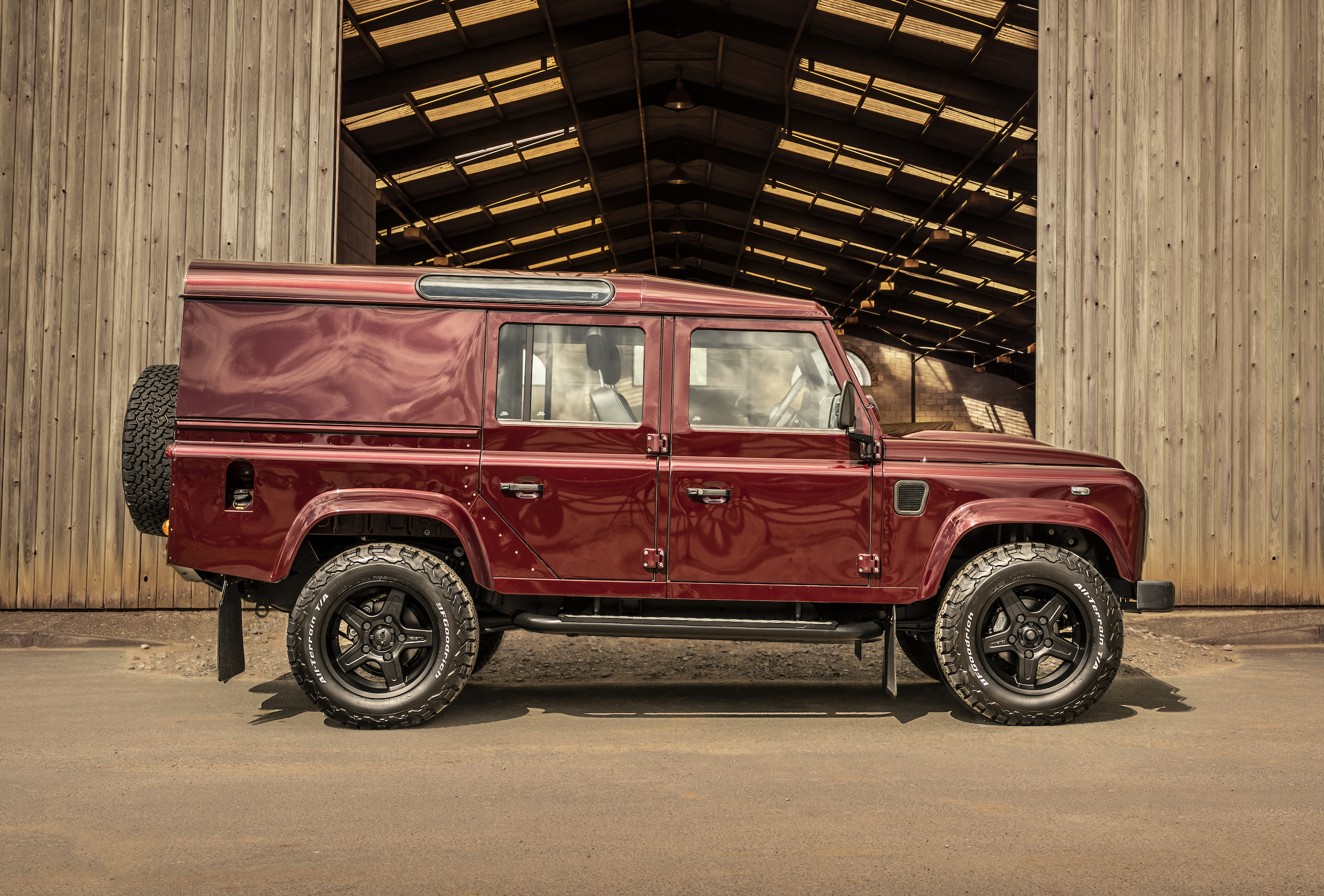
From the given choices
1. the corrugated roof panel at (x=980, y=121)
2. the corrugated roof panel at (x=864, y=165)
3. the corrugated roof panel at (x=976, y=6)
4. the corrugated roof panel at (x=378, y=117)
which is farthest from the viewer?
the corrugated roof panel at (x=864, y=165)

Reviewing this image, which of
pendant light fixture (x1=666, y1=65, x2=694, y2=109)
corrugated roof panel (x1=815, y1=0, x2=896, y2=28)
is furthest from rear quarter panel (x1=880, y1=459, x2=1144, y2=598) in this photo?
pendant light fixture (x1=666, y1=65, x2=694, y2=109)

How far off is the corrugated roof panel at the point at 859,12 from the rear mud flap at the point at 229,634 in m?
10.9

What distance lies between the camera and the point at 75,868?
3.15 m

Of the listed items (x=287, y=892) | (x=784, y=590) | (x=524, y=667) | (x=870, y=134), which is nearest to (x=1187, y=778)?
(x=784, y=590)

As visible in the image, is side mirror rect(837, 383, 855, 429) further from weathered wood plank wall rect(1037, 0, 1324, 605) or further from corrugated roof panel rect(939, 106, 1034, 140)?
corrugated roof panel rect(939, 106, 1034, 140)

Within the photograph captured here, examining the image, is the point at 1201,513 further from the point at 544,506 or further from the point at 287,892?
the point at 287,892

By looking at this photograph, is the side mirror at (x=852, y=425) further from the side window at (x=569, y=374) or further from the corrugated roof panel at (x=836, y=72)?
the corrugated roof panel at (x=836, y=72)

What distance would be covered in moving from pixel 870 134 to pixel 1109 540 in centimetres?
1336

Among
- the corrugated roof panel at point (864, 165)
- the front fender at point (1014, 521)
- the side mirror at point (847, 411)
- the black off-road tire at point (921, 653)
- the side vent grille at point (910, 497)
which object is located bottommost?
the black off-road tire at point (921, 653)

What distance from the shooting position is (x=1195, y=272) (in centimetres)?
820

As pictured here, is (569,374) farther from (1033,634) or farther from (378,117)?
(378,117)

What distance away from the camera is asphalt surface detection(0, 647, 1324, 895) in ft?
10.3

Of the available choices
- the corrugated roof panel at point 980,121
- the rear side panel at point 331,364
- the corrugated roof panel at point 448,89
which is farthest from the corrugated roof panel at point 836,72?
the rear side panel at point 331,364

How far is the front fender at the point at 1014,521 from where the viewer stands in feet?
16.9
